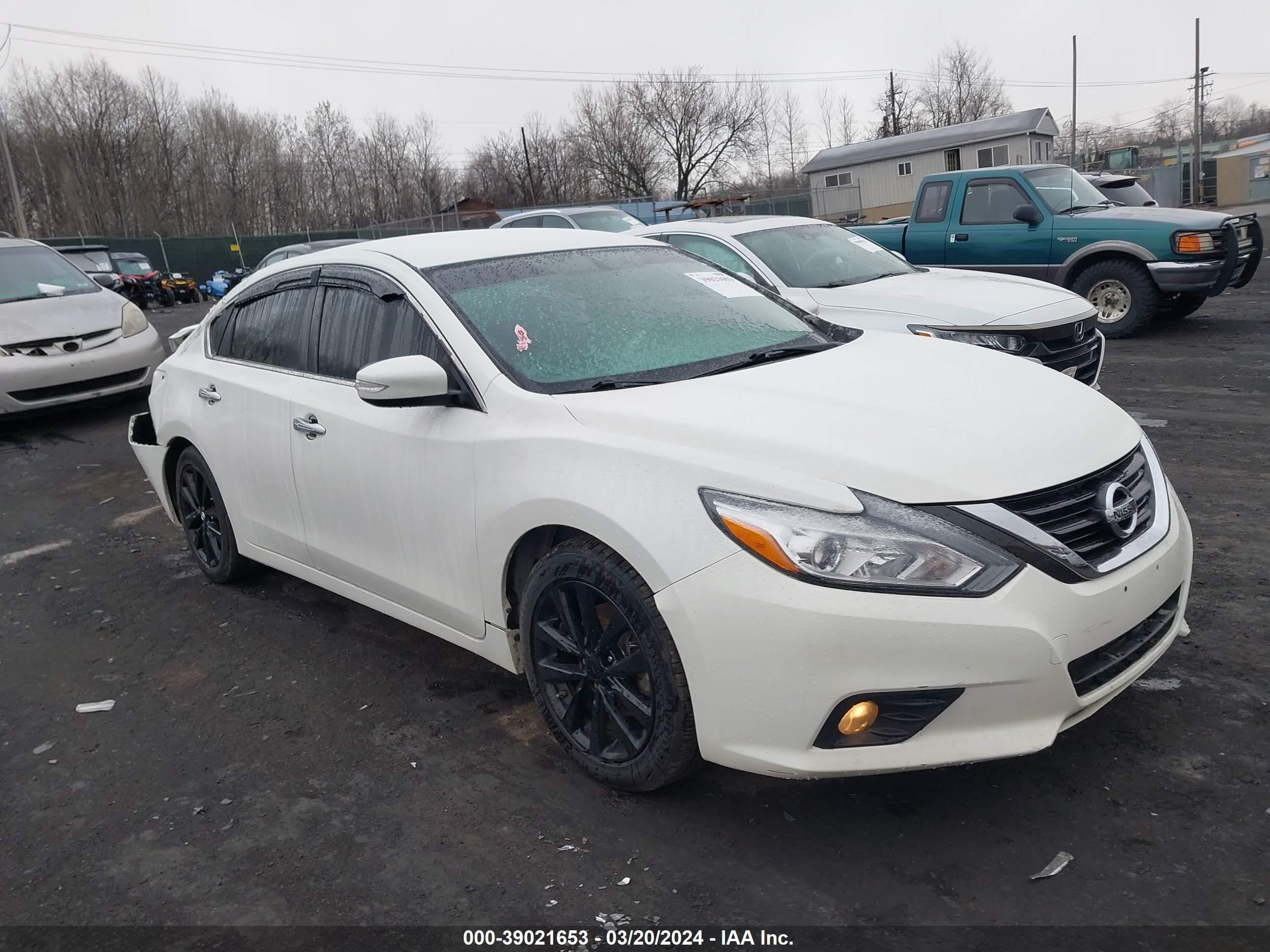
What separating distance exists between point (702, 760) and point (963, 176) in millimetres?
10318

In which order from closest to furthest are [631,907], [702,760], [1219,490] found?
[631,907], [702,760], [1219,490]

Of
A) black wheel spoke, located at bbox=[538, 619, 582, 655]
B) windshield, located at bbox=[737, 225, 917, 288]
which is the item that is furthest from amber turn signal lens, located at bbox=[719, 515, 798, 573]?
windshield, located at bbox=[737, 225, 917, 288]

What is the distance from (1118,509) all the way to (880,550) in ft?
2.46

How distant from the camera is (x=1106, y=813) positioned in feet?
8.82

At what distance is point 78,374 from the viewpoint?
9.07 m

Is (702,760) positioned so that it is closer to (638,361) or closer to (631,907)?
(631,907)

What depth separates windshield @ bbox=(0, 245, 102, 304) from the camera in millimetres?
9578

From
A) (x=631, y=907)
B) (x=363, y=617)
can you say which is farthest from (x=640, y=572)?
(x=363, y=617)

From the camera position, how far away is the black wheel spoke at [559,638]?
296 cm

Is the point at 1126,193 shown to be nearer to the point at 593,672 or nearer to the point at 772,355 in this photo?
the point at 772,355

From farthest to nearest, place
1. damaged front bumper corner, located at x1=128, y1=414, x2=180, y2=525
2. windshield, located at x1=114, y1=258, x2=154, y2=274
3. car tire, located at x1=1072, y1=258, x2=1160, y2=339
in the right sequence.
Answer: windshield, located at x1=114, y1=258, x2=154, y2=274
car tire, located at x1=1072, y1=258, x2=1160, y2=339
damaged front bumper corner, located at x1=128, y1=414, x2=180, y2=525

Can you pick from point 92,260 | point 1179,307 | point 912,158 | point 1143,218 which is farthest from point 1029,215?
point 912,158

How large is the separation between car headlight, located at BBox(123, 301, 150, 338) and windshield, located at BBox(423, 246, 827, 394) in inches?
286

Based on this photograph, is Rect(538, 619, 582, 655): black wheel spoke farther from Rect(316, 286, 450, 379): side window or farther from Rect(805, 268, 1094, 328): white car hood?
Rect(805, 268, 1094, 328): white car hood
